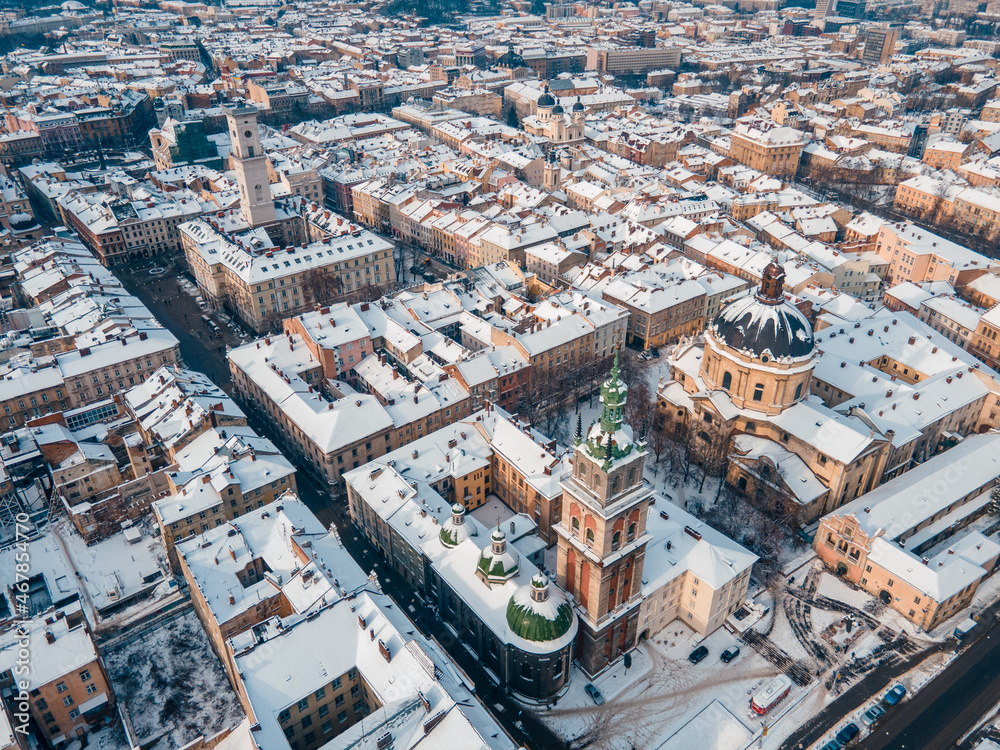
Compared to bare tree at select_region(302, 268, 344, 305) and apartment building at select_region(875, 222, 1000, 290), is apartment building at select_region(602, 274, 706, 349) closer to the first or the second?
apartment building at select_region(875, 222, 1000, 290)

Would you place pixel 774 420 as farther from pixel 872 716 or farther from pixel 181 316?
pixel 181 316

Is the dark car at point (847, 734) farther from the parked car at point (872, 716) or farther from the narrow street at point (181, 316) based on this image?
the narrow street at point (181, 316)

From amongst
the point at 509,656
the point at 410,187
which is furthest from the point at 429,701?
the point at 410,187

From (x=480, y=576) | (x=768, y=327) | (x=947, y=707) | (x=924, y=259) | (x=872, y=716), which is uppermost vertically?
(x=768, y=327)

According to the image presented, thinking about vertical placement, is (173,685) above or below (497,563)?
below

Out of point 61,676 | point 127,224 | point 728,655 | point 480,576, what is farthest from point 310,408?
point 127,224

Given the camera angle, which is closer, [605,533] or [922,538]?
[605,533]

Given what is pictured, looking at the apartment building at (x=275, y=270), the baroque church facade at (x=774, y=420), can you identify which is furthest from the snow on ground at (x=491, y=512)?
the apartment building at (x=275, y=270)

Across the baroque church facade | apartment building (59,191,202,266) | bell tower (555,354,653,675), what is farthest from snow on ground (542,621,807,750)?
apartment building (59,191,202,266)
